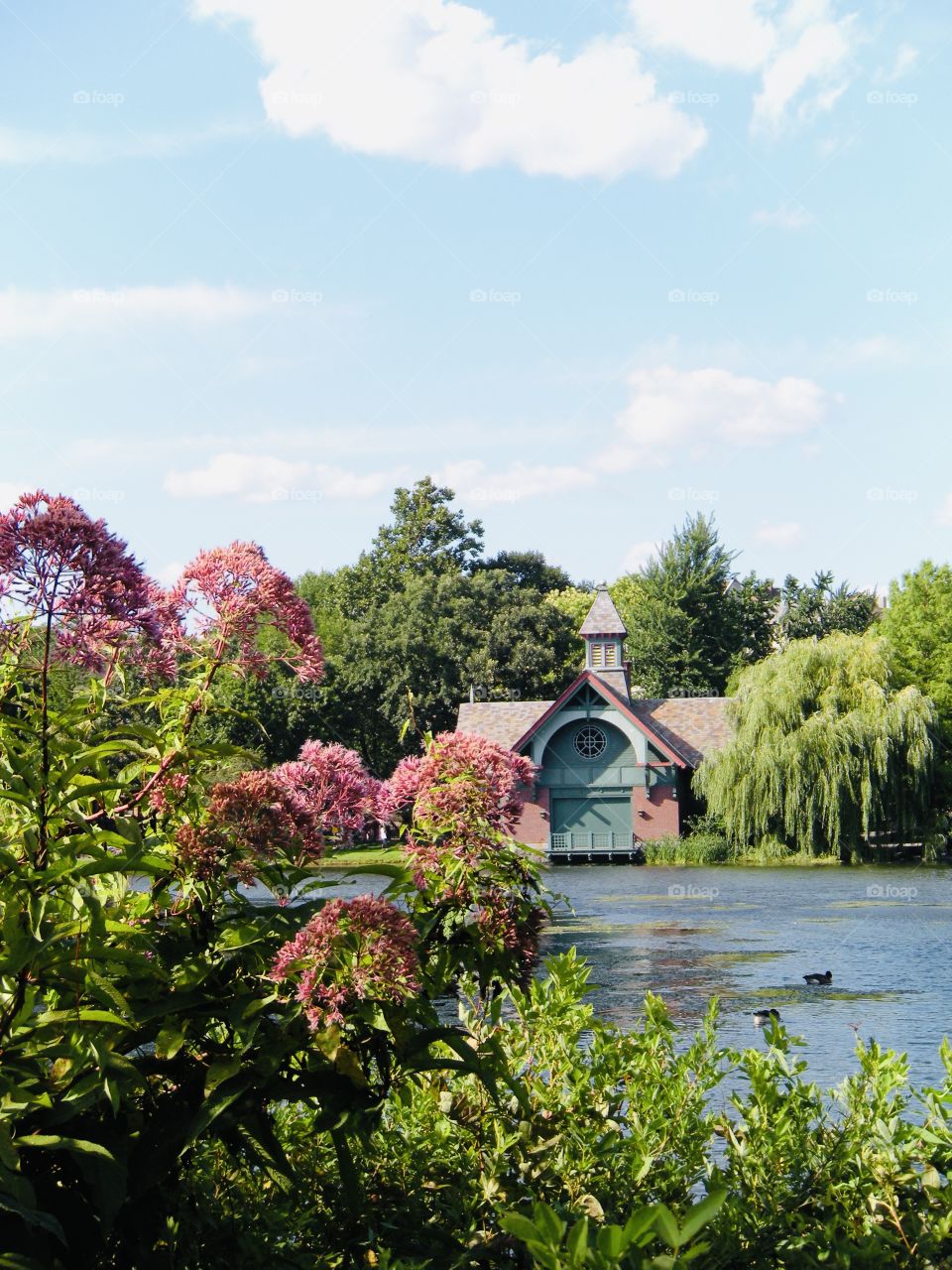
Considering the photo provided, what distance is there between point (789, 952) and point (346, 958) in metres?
17.8

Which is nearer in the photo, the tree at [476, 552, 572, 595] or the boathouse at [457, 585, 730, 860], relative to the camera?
the boathouse at [457, 585, 730, 860]

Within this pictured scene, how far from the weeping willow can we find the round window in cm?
604

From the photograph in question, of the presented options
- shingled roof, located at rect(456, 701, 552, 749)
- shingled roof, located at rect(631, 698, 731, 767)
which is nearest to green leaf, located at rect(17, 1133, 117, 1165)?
shingled roof, located at rect(631, 698, 731, 767)

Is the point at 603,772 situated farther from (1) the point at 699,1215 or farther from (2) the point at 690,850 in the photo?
(1) the point at 699,1215

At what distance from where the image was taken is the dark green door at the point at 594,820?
152 feet

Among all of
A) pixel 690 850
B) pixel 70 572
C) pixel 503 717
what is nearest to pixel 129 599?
pixel 70 572

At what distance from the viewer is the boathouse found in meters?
45.9

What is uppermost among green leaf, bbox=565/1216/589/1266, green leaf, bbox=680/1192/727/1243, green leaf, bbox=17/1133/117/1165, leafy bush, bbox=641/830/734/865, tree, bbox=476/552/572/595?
tree, bbox=476/552/572/595

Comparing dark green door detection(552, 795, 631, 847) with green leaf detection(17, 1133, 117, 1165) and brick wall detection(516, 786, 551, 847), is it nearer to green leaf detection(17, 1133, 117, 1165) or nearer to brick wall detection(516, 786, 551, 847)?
brick wall detection(516, 786, 551, 847)

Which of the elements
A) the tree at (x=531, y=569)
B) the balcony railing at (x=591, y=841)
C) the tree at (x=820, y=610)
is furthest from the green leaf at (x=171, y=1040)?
the tree at (x=531, y=569)

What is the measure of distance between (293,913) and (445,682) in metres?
56.3

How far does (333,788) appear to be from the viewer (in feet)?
11.4

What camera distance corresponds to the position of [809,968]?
57.6 feet

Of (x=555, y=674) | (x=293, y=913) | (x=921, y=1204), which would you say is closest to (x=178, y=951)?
(x=293, y=913)
